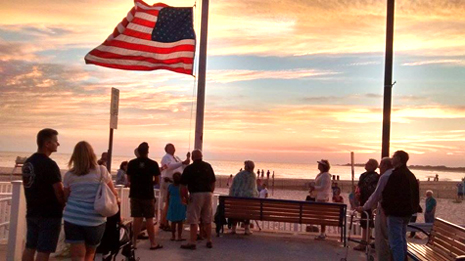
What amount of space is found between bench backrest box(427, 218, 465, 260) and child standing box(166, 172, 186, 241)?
15.1ft

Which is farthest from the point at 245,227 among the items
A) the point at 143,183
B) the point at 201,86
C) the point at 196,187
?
the point at 143,183

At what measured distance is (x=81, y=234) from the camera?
251 inches

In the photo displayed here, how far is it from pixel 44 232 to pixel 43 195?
0.40 m

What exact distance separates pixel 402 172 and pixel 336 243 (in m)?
4.20

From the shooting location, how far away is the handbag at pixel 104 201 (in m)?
6.26

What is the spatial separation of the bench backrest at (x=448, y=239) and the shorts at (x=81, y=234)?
4.41m

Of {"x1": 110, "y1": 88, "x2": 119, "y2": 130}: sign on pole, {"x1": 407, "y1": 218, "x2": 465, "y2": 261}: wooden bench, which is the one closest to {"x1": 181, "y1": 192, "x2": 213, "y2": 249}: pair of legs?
{"x1": 110, "y1": 88, "x2": 119, "y2": 130}: sign on pole

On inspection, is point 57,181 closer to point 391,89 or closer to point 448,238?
point 448,238

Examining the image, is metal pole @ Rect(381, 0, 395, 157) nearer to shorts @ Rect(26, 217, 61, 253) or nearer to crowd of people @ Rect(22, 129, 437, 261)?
crowd of people @ Rect(22, 129, 437, 261)

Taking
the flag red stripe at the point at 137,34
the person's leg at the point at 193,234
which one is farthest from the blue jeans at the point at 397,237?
the flag red stripe at the point at 137,34

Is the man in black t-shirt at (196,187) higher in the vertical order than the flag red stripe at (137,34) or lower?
lower

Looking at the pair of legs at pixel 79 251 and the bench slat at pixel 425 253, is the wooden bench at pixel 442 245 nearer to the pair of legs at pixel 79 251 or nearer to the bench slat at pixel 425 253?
the bench slat at pixel 425 253

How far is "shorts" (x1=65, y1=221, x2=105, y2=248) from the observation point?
6.33 meters

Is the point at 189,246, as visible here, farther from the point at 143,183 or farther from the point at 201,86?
the point at 201,86
